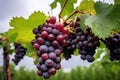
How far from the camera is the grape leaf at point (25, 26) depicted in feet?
3.99

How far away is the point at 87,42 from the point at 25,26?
246mm

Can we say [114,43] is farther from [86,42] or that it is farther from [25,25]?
[25,25]

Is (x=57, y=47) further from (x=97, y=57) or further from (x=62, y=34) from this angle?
(x=97, y=57)

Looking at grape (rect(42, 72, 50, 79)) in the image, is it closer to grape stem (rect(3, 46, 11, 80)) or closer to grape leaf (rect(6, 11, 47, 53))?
grape leaf (rect(6, 11, 47, 53))

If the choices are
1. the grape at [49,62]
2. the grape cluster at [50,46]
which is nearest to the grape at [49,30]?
the grape cluster at [50,46]

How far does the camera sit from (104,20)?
1094 mm

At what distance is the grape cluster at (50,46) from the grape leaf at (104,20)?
0.30ft

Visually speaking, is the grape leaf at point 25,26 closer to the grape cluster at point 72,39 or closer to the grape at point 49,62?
the grape cluster at point 72,39

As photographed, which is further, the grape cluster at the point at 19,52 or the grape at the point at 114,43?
the grape cluster at the point at 19,52

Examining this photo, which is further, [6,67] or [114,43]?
[6,67]

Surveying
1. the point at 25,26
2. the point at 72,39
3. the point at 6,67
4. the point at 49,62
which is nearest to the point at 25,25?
the point at 25,26

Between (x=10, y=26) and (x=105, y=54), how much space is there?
70cm

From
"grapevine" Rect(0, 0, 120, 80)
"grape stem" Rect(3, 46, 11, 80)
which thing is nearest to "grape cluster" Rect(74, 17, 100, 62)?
"grapevine" Rect(0, 0, 120, 80)

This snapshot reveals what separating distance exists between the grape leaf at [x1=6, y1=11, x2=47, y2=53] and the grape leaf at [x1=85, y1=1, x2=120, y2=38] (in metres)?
0.19
